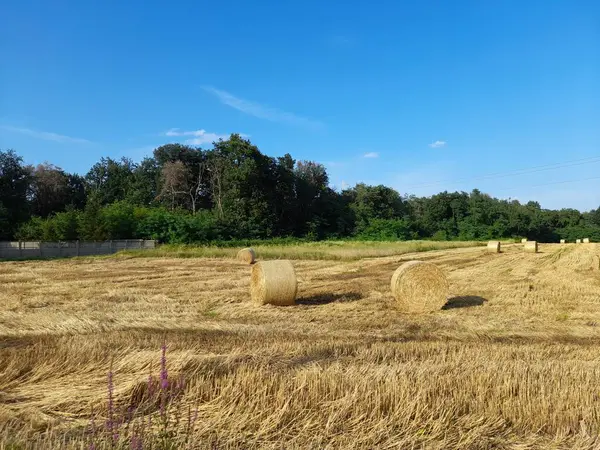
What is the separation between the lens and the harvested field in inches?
155

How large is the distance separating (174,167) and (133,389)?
71282 mm

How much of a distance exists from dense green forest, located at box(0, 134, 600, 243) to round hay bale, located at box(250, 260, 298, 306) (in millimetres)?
34776

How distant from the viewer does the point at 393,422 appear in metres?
4.10

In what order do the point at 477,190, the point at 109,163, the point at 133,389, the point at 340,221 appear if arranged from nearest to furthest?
the point at 133,389 → the point at 340,221 → the point at 109,163 → the point at 477,190

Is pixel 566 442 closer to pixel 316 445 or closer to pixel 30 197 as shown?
pixel 316 445

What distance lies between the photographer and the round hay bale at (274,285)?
12.9 metres

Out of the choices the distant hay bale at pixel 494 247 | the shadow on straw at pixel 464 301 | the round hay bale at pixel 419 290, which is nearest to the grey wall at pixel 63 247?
the distant hay bale at pixel 494 247

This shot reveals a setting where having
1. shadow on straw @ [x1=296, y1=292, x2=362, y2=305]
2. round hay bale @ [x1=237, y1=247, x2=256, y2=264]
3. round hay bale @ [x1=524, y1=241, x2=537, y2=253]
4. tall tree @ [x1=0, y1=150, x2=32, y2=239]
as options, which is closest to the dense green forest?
tall tree @ [x1=0, y1=150, x2=32, y2=239]

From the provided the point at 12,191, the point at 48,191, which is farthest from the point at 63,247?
the point at 48,191

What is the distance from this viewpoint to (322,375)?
4.90m

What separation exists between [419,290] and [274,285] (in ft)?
12.4

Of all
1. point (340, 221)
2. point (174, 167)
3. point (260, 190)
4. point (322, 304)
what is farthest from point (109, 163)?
point (322, 304)

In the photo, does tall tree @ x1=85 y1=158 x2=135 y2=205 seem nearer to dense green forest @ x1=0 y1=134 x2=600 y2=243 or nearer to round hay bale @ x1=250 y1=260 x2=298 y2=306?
dense green forest @ x1=0 y1=134 x2=600 y2=243

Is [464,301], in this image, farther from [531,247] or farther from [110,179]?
[110,179]
